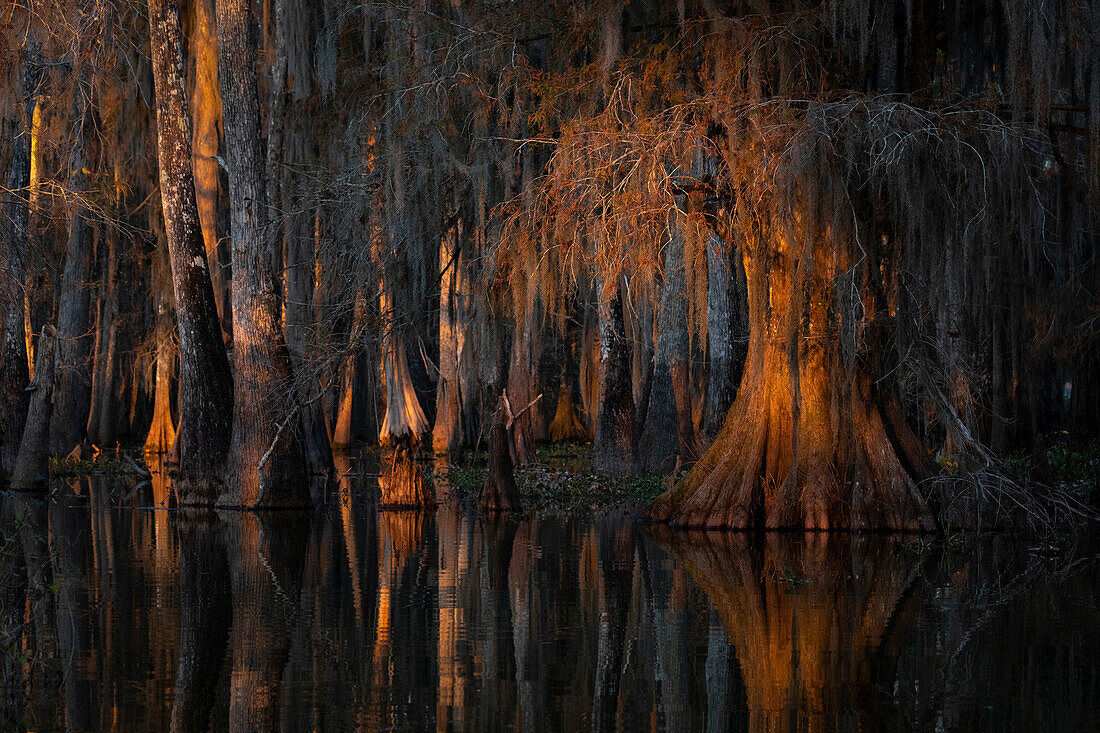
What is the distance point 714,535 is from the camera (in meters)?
13.7

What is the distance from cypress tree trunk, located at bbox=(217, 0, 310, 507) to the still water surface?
3.49 meters

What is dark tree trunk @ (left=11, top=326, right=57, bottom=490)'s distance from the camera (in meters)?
18.8

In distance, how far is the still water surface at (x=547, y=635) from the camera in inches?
230

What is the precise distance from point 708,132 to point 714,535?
4135mm

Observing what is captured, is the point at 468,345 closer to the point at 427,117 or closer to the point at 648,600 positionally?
the point at 427,117

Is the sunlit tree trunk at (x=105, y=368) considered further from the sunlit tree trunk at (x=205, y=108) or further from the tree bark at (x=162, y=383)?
the sunlit tree trunk at (x=205, y=108)

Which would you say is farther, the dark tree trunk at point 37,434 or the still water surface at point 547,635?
the dark tree trunk at point 37,434

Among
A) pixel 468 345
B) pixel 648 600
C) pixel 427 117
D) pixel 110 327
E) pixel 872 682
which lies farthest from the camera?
pixel 110 327

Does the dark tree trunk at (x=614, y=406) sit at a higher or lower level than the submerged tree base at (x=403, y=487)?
higher

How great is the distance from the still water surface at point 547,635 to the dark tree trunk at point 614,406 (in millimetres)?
8218

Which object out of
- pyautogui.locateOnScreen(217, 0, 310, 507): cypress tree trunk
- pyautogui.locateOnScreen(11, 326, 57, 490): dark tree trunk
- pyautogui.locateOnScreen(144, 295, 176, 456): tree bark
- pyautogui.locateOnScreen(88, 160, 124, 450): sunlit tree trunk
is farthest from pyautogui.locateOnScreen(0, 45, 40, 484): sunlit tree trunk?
pyautogui.locateOnScreen(88, 160, 124, 450): sunlit tree trunk

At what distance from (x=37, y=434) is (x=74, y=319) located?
578 centimetres

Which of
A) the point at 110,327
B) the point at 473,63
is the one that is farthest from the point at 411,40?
the point at 110,327

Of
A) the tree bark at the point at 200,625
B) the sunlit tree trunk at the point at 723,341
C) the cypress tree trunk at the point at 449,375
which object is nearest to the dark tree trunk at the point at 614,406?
the sunlit tree trunk at the point at 723,341
